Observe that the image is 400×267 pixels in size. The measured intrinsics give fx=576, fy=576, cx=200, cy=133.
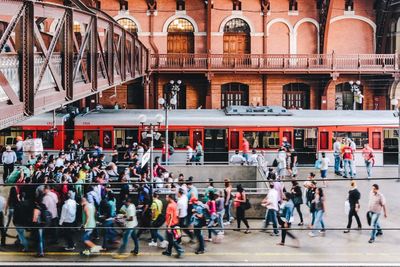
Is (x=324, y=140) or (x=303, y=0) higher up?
(x=303, y=0)

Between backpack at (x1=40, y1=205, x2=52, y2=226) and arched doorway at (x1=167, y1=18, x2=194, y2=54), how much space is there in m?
22.2

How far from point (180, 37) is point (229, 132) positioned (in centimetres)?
1074

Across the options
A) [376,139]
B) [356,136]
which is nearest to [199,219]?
[356,136]

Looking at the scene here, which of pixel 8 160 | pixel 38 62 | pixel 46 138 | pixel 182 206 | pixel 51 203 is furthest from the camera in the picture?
pixel 46 138

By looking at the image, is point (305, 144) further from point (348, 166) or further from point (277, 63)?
point (277, 63)

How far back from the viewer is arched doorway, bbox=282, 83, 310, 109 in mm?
34406

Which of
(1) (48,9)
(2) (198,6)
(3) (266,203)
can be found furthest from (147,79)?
(1) (48,9)

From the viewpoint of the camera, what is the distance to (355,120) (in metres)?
25.9

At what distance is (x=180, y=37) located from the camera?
34.6 metres

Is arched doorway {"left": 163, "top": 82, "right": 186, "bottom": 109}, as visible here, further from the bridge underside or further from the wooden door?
the bridge underside

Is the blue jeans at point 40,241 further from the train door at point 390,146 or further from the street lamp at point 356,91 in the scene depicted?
the street lamp at point 356,91

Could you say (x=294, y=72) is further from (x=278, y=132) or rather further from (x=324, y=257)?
(x=324, y=257)

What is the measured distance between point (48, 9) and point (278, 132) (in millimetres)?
17996

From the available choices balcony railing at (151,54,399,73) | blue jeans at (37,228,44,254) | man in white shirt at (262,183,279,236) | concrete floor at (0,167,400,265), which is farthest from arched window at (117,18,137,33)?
blue jeans at (37,228,44,254)
